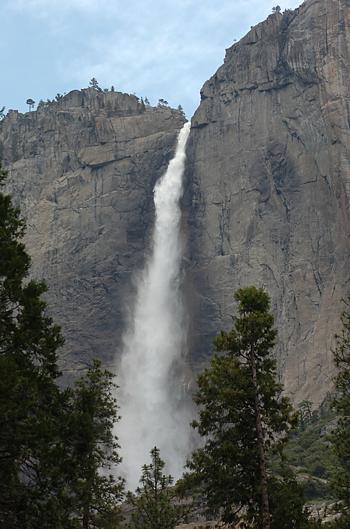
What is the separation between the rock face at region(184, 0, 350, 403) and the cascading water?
7.16ft

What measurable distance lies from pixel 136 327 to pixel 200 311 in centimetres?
768

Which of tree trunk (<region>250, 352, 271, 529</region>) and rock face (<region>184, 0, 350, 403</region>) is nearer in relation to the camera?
tree trunk (<region>250, 352, 271, 529</region>)

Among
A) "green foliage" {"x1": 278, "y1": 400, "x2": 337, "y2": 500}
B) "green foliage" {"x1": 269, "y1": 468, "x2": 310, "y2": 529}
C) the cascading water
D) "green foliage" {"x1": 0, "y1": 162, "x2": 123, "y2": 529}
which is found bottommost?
"green foliage" {"x1": 269, "y1": 468, "x2": 310, "y2": 529}

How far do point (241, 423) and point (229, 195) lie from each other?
64.2m

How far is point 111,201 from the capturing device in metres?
91.4

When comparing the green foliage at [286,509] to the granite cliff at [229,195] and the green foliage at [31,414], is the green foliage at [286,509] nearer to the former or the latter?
the green foliage at [31,414]

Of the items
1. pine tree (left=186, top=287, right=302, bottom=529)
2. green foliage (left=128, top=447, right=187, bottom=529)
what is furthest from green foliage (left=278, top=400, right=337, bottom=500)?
pine tree (left=186, top=287, right=302, bottom=529)

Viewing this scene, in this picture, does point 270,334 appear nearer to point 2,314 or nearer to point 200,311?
point 2,314

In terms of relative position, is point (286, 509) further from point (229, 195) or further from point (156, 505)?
point (229, 195)

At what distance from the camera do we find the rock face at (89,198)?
87.1m

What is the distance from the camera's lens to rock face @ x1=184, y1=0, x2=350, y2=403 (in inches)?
3027

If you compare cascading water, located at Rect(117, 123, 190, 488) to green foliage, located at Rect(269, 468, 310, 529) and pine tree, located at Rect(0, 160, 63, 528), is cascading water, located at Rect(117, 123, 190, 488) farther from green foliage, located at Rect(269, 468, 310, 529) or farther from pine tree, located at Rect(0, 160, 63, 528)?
pine tree, located at Rect(0, 160, 63, 528)

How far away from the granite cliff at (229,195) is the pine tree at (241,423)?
49.1 m

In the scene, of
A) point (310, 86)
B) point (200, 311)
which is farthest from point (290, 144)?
point (200, 311)
